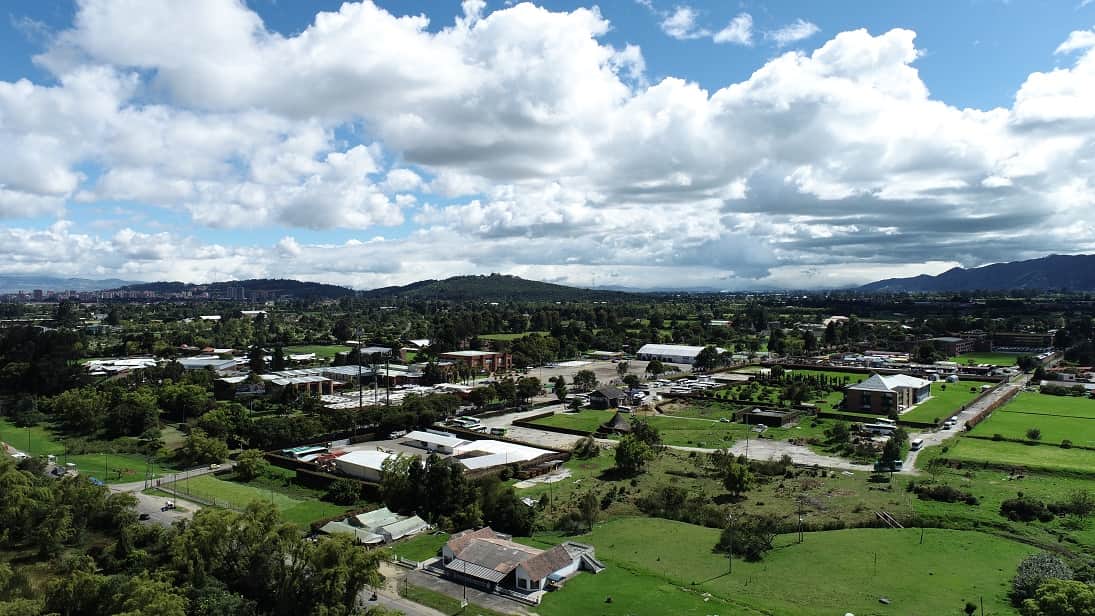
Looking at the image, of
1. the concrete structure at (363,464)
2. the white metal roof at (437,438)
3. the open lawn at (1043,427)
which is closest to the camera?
the concrete structure at (363,464)

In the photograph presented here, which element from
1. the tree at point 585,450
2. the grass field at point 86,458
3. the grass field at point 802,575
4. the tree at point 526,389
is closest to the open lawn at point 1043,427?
the grass field at point 802,575

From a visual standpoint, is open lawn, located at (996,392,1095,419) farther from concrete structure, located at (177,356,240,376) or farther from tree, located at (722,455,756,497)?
concrete structure, located at (177,356,240,376)

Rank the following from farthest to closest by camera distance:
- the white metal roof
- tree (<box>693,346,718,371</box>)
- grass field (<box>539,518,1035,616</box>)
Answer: tree (<box>693,346,718,371</box>)
the white metal roof
grass field (<box>539,518,1035,616</box>)

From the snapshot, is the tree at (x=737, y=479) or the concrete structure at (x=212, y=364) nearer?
the tree at (x=737, y=479)

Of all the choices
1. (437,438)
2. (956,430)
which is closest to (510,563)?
(437,438)

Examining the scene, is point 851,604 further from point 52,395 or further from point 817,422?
point 52,395

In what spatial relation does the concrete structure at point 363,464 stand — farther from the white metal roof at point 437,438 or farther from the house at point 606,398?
the house at point 606,398

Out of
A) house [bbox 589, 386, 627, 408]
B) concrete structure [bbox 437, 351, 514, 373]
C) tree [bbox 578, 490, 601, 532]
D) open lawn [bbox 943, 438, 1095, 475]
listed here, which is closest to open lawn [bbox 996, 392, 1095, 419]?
open lawn [bbox 943, 438, 1095, 475]
